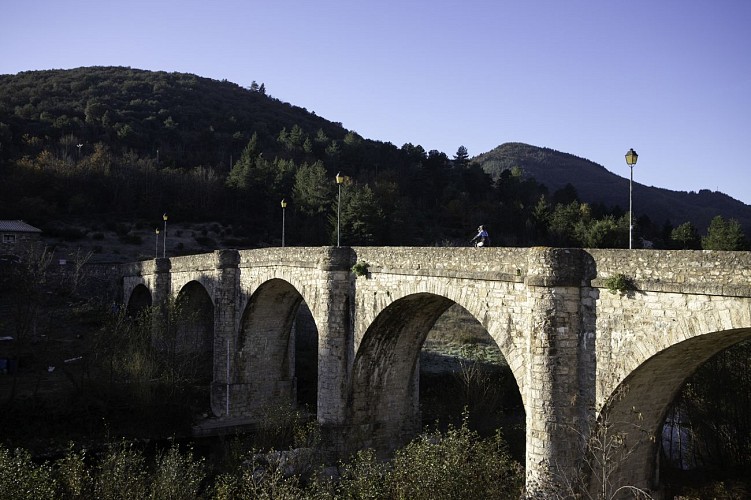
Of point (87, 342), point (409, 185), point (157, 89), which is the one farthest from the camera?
point (157, 89)

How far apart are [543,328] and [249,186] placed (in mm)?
58153

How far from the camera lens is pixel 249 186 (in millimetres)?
66438

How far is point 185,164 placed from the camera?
78.6 meters

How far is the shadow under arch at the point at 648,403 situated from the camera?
10055 millimetres

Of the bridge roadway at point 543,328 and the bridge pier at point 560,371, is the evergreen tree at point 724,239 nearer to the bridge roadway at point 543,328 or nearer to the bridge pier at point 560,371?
the bridge roadway at point 543,328

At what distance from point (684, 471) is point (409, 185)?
5871 centimetres

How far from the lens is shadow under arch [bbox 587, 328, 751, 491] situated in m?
10.1

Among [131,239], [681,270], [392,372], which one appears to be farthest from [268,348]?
[131,239]

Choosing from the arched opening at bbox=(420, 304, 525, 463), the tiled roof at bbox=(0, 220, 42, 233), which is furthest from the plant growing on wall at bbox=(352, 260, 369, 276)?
the tiled roof at bbox=(0, 220, 42, 233)

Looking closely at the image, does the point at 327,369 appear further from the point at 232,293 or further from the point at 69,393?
the point at 69,393

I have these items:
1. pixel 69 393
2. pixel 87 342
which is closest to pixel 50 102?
pixel 87 342

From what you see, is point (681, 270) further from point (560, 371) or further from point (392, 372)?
point (392, 372)

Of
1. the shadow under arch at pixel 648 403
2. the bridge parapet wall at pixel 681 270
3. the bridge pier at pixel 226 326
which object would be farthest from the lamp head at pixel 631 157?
the bridge pier at pixel 226 326

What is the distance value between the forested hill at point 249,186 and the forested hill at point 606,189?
64cm
